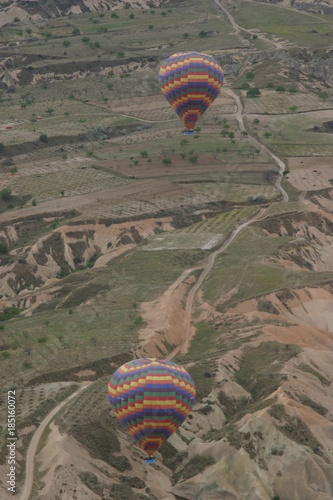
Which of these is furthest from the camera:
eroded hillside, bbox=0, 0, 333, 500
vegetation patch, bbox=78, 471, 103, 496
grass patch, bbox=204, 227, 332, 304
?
grass patch, bbox=204, 227, 332, 304

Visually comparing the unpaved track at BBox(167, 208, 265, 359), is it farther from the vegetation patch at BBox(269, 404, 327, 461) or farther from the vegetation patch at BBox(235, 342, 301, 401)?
the vegetation patch at BBox(269, 404, 327, 461)

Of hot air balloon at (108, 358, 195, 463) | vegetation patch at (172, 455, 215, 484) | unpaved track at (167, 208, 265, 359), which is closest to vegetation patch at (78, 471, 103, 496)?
hot air balloon at (108, 358, 195, 463)

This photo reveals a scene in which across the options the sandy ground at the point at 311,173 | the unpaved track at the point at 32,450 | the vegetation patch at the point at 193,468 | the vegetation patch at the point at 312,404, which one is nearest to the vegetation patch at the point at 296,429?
the vegetation patch at the point at 312,404

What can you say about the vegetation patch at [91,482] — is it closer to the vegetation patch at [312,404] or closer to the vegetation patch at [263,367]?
the vegetation patch at [263,367]

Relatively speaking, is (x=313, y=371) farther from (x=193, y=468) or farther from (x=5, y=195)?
(x=5, y=195)

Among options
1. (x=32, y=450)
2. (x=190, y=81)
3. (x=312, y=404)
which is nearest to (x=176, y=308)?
(x=190, y=81)

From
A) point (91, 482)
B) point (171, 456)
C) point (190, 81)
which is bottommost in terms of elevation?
point (171, 456)
